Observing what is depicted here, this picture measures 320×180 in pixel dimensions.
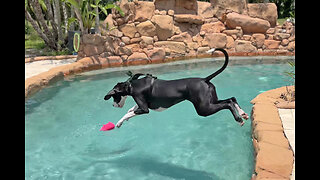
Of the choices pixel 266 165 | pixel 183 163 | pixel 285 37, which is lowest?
pixel 183 163

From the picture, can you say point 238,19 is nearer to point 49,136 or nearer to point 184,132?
point 184,132

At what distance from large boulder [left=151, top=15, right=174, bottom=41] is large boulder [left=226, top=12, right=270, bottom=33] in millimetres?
2653

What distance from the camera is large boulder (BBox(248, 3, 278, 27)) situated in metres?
12.4

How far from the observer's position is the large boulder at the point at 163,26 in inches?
443

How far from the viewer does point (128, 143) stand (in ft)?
14.8

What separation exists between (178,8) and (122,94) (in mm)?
9611

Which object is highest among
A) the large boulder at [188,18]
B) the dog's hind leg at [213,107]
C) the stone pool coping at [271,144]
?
the large boulder at [188,18]

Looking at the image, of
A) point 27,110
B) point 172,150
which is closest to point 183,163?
point 172,150

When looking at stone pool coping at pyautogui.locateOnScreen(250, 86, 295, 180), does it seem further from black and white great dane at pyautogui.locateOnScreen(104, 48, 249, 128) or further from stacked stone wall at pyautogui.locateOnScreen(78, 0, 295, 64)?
stacked stone wall at pyautogui.locateOnScreen(78, 0, 295, 64)

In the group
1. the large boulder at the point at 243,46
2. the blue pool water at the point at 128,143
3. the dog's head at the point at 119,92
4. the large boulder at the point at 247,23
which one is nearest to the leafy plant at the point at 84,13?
the blue pool water at the point at 128,143

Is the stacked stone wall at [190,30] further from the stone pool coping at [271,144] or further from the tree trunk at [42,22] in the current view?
the stone pool coping at [271,144]

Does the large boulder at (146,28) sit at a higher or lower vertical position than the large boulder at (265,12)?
lower

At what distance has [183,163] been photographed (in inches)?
154

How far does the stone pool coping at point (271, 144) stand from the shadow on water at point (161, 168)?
665mm
